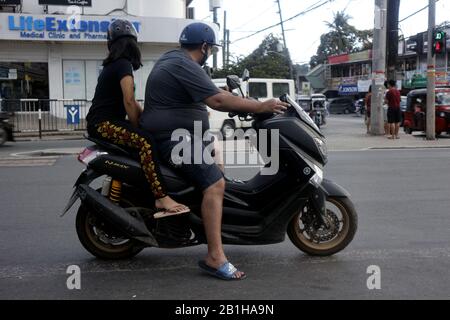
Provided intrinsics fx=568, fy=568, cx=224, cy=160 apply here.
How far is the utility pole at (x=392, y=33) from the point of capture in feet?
64.4

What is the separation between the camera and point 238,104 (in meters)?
4.11

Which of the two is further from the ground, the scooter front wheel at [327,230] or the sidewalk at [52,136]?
the sidewalk at [52,136]

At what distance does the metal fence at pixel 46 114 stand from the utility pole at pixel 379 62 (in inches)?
392

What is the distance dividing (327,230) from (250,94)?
16.0 metres

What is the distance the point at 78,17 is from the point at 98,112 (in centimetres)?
1931

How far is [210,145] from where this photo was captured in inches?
175

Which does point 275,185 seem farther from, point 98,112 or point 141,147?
point 98,112

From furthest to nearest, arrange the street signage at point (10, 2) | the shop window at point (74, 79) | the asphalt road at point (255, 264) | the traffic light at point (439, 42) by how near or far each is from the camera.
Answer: the shop window at point (74, 79) → the street signage at point (10, 2) → the traffic light at point (439, 42) → the asphalt road at point (255, 264)

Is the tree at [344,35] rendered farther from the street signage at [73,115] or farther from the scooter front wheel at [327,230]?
the scooter front wheel at [327,230]

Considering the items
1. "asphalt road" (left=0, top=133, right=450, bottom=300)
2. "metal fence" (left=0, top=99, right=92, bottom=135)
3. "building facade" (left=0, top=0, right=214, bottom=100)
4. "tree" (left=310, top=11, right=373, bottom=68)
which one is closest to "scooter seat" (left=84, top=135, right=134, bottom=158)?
"asphalt road" (left=0, top=133, right=450, bottom=300)

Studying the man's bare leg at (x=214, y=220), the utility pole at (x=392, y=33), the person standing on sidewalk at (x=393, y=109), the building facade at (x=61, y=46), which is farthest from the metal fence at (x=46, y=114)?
the man's bare leg at (x=214, y=220)

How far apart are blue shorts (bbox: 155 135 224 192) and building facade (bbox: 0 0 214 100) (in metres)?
19.5

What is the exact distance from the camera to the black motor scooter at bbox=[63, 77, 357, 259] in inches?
171
